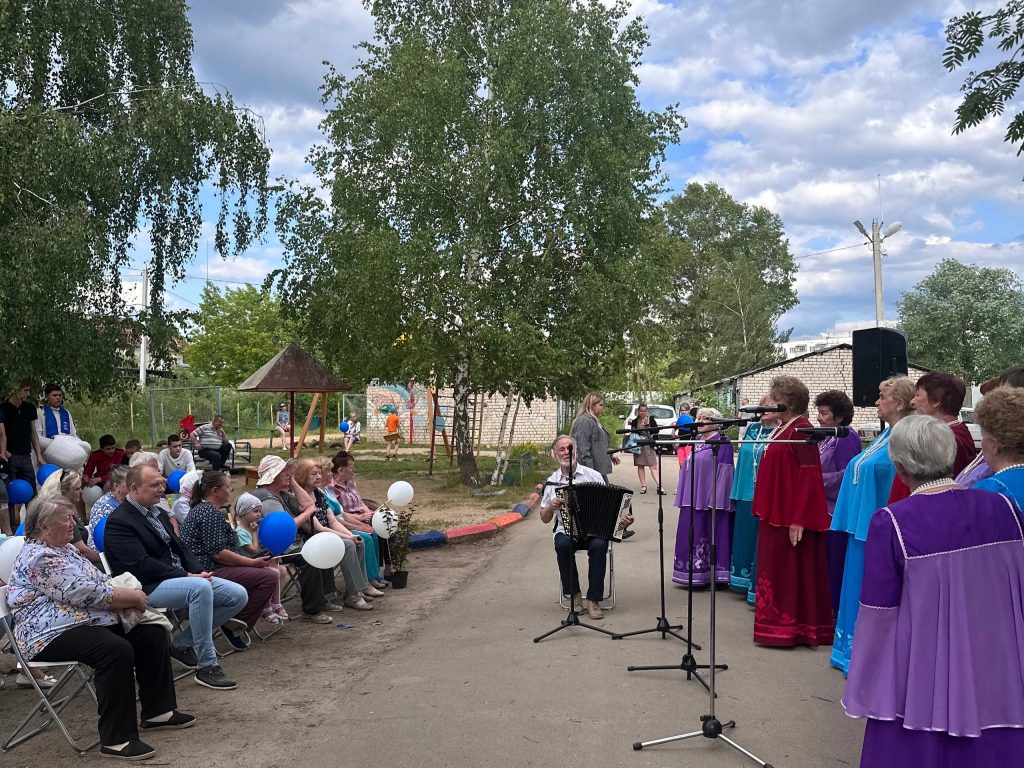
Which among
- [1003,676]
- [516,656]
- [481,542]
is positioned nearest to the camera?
[1003,676]

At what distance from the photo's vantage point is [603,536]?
830 centimetres

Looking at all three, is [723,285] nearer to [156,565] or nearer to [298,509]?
[298,509]

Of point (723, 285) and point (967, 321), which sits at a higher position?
point (723, 285)

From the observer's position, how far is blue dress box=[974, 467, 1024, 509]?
3.93 metres

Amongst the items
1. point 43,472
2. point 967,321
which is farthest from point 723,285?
point 43,472

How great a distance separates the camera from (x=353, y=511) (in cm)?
1034

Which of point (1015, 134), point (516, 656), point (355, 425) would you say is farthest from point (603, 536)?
point (355, 425)

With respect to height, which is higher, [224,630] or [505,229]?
[505,229]

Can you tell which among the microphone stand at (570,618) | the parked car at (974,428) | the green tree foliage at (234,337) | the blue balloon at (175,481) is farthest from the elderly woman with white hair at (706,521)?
the green tree foliage at (234,337)

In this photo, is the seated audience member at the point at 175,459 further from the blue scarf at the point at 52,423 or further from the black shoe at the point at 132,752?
the black shoe at the point at 132,752

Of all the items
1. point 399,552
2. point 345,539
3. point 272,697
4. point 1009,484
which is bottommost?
point 272,697

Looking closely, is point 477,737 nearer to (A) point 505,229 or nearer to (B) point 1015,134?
(B) point 1015,134

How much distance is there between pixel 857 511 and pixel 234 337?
55.0 metres

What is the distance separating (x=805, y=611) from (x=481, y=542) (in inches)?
271
